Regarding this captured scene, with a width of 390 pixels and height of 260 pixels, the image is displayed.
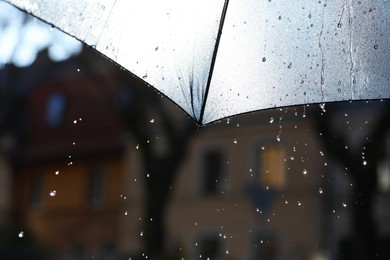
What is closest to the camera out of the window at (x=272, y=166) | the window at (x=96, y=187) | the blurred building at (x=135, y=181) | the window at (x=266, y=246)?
the blurred building at (x=135, y=181)

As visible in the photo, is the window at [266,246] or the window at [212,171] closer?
the window at [266,246]

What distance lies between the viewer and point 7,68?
54.2 ft

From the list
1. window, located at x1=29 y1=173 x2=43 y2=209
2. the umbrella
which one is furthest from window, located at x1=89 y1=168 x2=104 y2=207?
the umbrella

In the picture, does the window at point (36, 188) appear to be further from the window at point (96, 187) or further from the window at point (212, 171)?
the window at point (212, 171)

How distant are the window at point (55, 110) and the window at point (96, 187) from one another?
3037mm

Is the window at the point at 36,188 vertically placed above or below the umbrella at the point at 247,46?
above

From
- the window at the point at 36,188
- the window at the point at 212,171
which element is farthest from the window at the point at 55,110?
the window at the point at 212,171

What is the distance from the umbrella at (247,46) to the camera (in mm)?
2318

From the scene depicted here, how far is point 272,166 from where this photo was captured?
24.4 m

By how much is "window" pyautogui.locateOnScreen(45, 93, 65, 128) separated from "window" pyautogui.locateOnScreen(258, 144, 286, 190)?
9.21 metres

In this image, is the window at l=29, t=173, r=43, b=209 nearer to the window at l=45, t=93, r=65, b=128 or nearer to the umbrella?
the window at l=45, t=93, r=65, b=128

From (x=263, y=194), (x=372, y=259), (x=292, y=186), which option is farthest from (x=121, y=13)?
(x=292, y=186)

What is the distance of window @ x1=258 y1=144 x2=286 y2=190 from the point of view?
24.2 m

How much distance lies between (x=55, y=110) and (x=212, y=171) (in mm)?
8549
